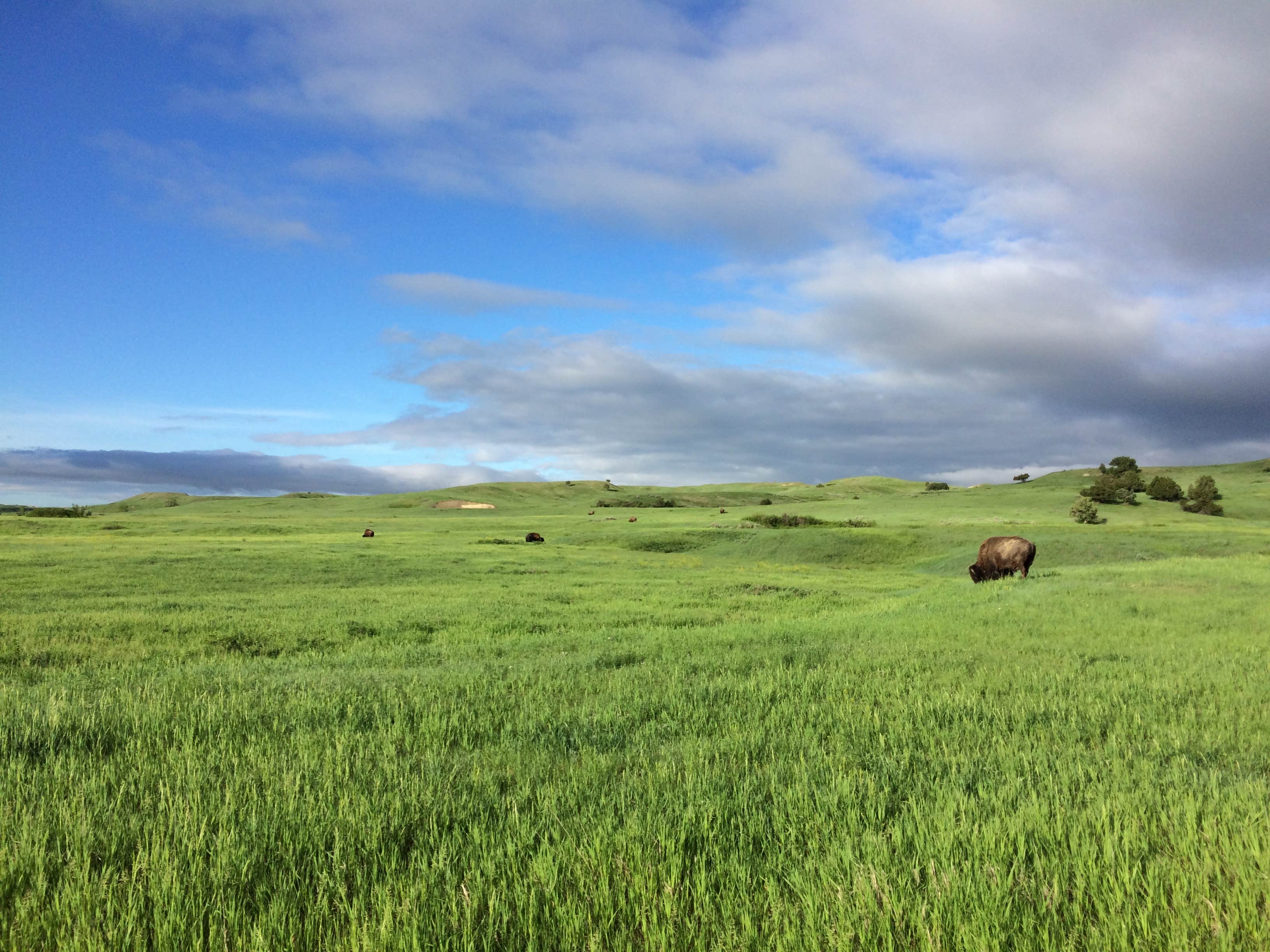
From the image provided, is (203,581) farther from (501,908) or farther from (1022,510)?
(1022,510)

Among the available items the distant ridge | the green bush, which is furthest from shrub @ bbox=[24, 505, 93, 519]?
the green bush

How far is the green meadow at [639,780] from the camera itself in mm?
3629

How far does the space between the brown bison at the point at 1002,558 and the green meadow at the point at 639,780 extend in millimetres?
12034

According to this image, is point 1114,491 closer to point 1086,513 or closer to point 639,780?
point 1086,513

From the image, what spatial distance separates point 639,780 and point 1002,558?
99.2 feet

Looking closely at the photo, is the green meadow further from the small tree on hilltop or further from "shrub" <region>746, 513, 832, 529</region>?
the small tree on hilltop

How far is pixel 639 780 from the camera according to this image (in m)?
5.57

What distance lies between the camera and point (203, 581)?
27.3 m

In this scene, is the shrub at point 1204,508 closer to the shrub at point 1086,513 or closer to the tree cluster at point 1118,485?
the tree cluster at point 1118,485

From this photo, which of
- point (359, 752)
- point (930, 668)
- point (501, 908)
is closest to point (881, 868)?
point (501, 908)

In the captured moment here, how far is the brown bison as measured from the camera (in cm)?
3017

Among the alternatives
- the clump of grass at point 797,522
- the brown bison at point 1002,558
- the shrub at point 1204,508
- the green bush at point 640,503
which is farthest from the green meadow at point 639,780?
the green bush at point 640,503

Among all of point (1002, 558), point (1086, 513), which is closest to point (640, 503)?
point (1086, 513)

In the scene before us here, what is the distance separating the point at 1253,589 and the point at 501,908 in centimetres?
2529
